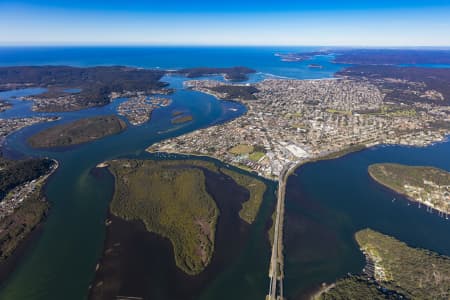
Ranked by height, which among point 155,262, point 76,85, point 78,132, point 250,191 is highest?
point 76,85

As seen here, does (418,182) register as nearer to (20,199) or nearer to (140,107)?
(20,199)

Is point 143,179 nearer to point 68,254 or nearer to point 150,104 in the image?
point 68,254

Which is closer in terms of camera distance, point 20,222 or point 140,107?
point 20,222

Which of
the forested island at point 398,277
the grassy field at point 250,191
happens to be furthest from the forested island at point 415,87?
the forested island at point 398,277

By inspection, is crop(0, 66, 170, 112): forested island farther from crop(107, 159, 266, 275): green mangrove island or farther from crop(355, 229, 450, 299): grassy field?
crop(355, 229, 450, 299): grassy field

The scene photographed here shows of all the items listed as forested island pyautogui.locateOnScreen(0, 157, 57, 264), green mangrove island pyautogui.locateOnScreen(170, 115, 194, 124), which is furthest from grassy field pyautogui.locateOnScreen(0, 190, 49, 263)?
green mangrove island pyautogui.locateOnScreen(170, 115, 194, 124)

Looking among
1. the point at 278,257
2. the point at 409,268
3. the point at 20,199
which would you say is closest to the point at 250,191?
the point at 278,257
